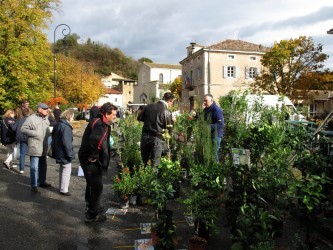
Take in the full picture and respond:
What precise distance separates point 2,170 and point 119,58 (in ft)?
332

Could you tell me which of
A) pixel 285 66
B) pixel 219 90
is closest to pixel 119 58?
pixel 219 90

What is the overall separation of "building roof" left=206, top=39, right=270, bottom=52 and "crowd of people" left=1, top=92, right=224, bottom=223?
31.8m

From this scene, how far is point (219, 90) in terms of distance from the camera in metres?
37.8

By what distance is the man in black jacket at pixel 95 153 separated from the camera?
4.69 metres

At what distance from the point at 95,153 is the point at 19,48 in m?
18.1

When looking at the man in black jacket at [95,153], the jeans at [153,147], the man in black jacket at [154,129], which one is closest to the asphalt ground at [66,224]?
the man in black jacket at [95,153]

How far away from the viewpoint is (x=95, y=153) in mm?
4684

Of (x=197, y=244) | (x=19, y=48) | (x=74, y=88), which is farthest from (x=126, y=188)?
(x=74, y=88)

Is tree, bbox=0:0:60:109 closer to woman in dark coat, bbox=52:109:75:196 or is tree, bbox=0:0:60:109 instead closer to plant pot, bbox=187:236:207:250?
woman in dark coat, bbox=52:109:75:196

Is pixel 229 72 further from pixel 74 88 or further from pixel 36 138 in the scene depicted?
pixel 36 138

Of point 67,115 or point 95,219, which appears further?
point 67,115

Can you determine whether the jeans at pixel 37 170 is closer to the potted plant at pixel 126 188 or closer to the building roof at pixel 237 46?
the potted plant at pixel 126 188

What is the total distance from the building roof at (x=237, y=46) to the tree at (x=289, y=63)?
11.0 metres

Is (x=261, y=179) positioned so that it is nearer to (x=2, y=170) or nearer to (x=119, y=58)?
(x=2, y=170)
